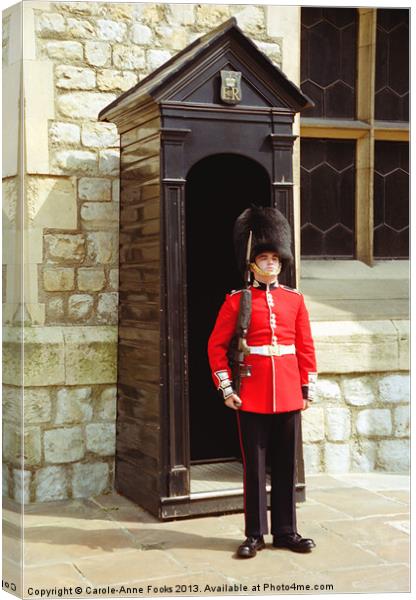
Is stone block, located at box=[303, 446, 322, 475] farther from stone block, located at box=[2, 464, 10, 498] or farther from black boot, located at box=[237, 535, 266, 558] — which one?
stone block, located at box=[2, 464, 10, 498]

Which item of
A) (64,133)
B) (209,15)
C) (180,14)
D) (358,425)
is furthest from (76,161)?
(358,425)

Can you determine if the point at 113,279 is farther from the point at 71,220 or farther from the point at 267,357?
the point at 267,357

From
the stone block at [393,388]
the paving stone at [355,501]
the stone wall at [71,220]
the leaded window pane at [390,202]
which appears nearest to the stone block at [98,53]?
the stone wall at [71,220]

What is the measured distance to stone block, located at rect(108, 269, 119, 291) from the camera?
16.8 ft

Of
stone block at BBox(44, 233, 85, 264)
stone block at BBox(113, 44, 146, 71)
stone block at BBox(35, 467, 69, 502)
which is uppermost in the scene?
stone block at BBox(113, 44, 146, 71)

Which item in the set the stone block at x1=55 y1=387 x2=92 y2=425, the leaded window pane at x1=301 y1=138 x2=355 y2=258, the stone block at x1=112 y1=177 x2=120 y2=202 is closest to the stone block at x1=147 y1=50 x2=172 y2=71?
the stone block at x1=112 y1=177 x2=120 y2=202

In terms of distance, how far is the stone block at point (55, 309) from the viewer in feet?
16.5

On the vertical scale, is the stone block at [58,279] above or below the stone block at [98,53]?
below

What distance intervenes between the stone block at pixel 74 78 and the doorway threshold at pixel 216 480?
2.08 metres

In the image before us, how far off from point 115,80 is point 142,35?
28 cm

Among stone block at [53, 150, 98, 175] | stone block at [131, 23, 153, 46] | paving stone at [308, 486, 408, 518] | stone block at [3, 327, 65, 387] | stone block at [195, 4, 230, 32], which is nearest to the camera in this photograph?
paving stone at [308, 486, 408, 518]

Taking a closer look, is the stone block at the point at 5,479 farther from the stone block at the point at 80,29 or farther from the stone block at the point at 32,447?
the stone block at the point at 80,29

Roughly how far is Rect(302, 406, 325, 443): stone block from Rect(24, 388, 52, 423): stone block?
4.88ft

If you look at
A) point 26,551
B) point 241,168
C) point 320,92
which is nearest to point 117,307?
point 241,168
